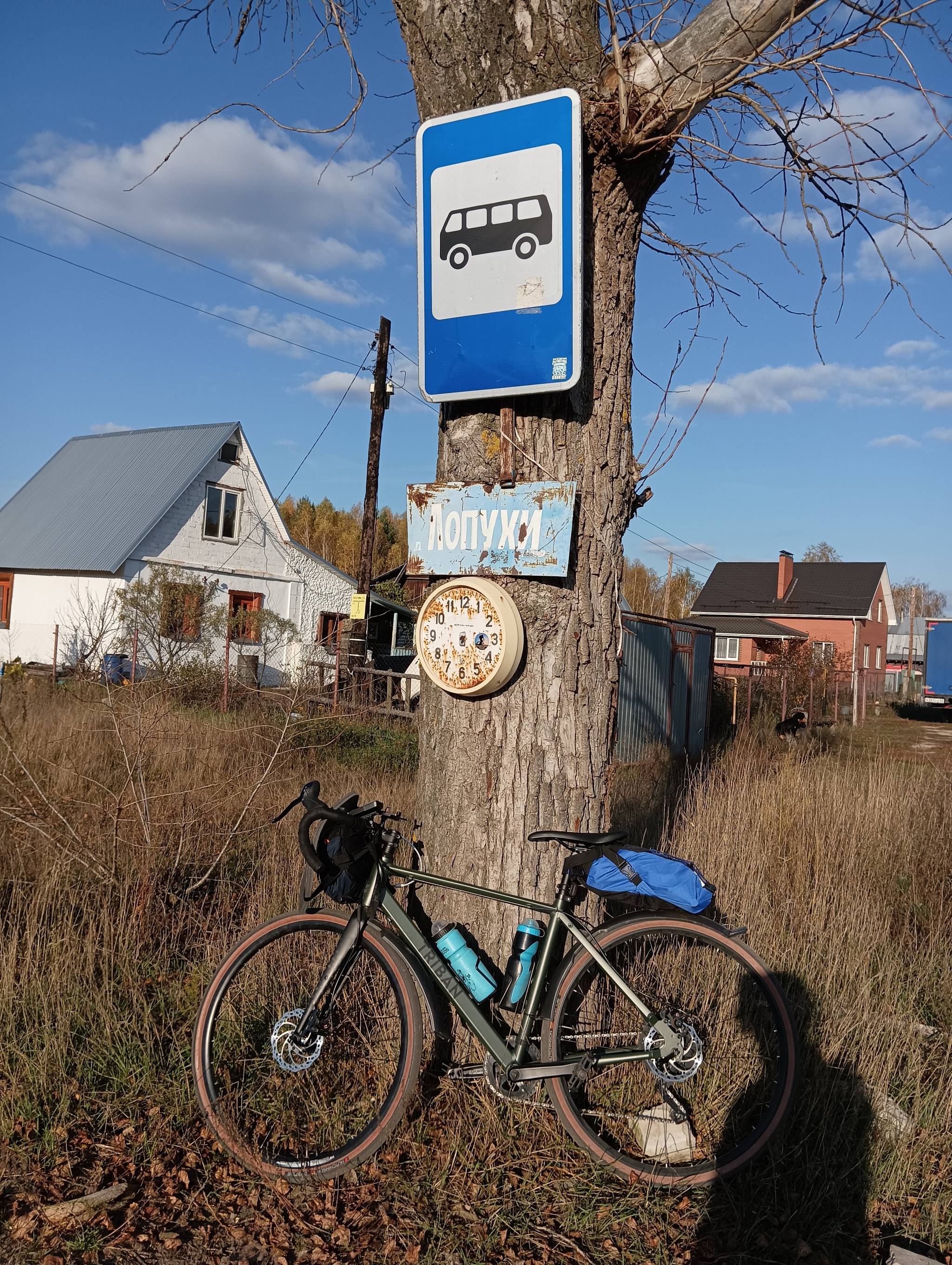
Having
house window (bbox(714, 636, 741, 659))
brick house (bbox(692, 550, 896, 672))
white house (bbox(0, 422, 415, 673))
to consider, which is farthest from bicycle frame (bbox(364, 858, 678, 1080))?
house window (bbox(714, 636, 741, 659))

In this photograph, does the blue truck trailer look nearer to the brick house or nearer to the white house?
the brick house

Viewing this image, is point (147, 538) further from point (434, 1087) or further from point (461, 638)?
point (434, 1087)

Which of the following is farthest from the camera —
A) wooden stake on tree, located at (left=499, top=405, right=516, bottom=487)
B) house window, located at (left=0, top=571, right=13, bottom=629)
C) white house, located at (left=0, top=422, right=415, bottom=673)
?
house window, located at (left=0, top=571, right=13, bottom=629)

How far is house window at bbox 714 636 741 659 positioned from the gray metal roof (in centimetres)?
2793

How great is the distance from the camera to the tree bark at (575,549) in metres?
3.05

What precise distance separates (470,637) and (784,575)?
163ft

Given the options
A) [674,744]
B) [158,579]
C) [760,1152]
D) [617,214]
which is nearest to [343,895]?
[760,1152]

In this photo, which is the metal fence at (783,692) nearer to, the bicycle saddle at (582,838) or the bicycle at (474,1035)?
the bicycle at (474,1035)

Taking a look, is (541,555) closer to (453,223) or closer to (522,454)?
(522,454)

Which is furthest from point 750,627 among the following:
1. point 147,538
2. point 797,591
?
point 147,538

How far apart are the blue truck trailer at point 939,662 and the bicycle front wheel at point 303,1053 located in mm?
32770

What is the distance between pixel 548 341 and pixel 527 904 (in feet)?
5.73

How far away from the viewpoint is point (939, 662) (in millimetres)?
32062

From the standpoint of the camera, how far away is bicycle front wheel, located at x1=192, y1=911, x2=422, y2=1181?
272 cm
